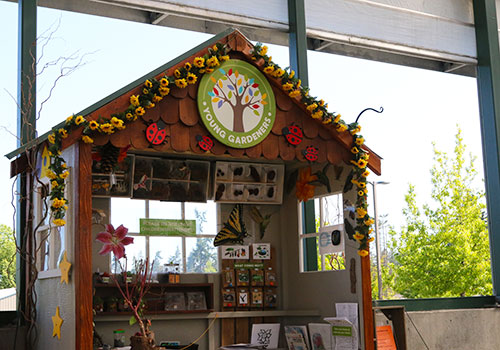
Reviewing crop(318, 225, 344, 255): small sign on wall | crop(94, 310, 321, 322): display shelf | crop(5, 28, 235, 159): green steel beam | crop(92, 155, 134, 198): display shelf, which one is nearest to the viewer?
crop(5, 28, 235, 159): green steel beam

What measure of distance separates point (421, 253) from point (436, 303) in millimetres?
24842

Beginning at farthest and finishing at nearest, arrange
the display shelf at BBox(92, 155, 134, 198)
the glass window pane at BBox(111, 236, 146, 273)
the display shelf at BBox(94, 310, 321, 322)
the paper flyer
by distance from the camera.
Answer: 1. the glass window pane at BBox(111, 236, 146, 273)
2. the display shelf at BBox(92, 155, 134, 198)
3. the display shelf at BBox(94, 310, 321, 322)
4. the paper flyer

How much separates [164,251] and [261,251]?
3.80 feet

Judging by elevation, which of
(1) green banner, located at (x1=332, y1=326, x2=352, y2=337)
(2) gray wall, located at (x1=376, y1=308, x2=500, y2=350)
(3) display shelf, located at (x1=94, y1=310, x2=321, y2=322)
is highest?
(3) display shelf, located at (x1=94, y1=310, x2=321, y2=322)

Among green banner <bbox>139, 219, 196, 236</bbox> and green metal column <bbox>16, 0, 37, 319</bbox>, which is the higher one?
green metal column <bbox>16, 0, 37, 319</bbox>

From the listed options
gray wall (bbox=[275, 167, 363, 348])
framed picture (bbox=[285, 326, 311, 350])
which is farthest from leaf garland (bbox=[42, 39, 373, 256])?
framed picture (bbox=[285, 326, 311, 350])

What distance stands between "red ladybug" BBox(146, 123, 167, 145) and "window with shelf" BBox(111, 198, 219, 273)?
1638 millimetres

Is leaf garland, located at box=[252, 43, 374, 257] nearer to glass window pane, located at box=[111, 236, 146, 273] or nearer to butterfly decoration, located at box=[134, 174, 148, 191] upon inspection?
butterfly decoration, located at box=[134, 174, 148, 191]

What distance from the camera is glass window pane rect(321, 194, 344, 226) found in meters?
7.61

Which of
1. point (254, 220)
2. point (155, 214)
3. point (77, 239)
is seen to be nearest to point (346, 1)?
point (254, 220)

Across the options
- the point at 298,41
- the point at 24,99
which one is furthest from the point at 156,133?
the point at 298,41

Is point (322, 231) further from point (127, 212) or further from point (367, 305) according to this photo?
point (127, 212)

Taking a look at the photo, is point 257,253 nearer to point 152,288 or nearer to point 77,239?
point 152,288

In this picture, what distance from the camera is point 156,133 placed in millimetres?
6027
